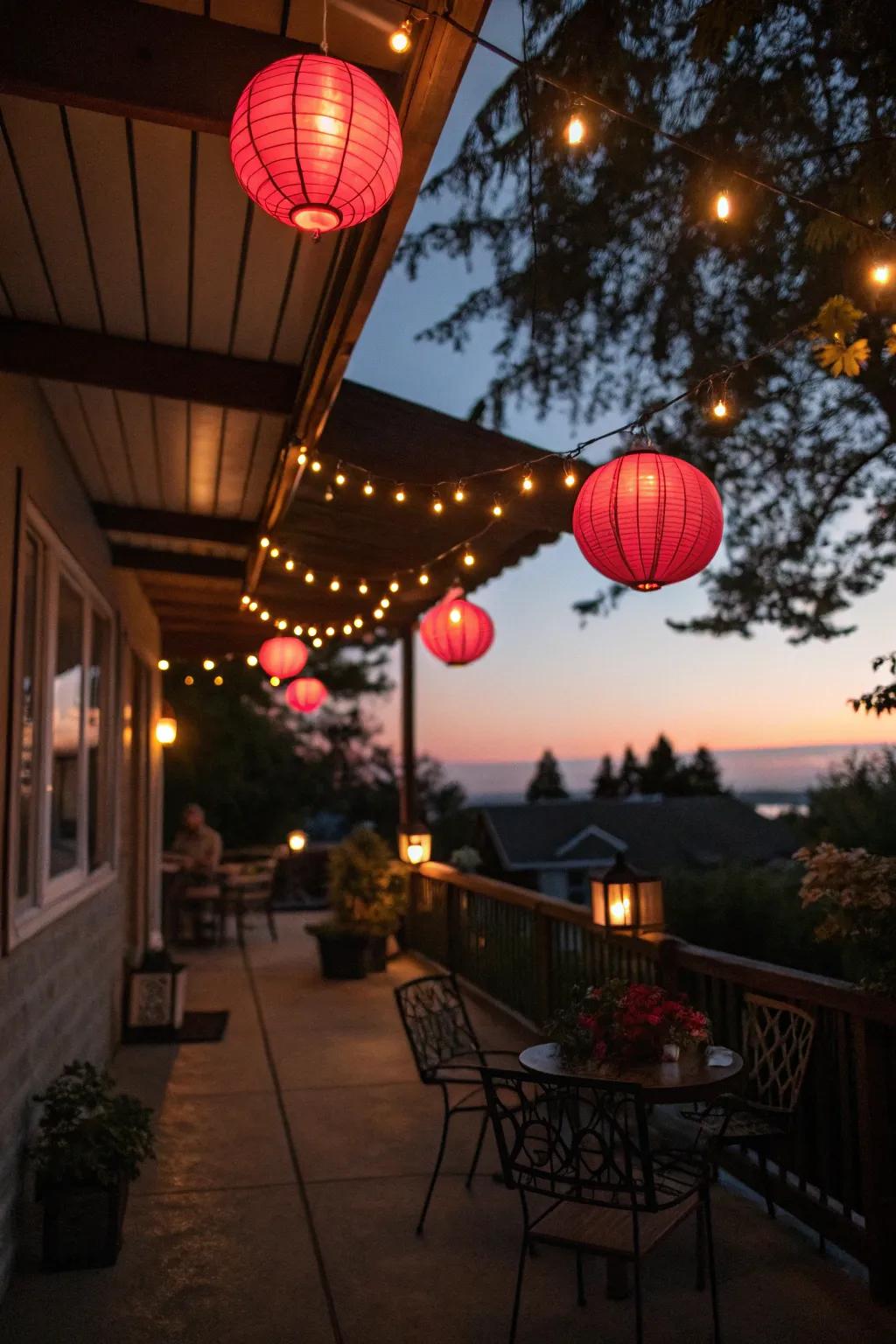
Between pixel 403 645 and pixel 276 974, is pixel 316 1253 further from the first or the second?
pixel 403 645

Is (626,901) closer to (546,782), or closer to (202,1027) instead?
(202,1027)

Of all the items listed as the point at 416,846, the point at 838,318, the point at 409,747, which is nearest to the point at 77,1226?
the point at 838,318

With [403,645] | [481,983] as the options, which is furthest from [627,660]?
[481,983]

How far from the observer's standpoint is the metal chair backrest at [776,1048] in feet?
11.8

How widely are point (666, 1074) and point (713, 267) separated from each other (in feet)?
24.7

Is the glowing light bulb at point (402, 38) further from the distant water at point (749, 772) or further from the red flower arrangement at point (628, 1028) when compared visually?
the distant water at point (749, 772)

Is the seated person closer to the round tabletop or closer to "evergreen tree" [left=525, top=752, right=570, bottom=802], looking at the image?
the round tabletop

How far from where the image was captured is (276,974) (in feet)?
29.5

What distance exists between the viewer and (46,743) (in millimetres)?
4109

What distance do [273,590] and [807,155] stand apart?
4.46 meters

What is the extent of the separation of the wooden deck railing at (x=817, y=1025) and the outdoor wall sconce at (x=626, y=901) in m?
0.10

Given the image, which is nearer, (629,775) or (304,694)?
(304,694)

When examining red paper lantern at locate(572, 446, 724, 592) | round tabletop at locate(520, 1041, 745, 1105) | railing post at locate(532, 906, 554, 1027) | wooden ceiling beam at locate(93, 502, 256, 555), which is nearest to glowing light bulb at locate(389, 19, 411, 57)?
red paper lantern at locate(572, 446, 724, 592)

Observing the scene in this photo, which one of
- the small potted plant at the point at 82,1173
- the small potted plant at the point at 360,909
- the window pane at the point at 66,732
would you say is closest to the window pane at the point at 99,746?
the window pane at the point at 66,732
